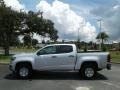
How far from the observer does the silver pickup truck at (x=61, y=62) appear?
1602cm

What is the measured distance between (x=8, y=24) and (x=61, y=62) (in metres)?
27.4

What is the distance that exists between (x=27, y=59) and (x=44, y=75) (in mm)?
2153

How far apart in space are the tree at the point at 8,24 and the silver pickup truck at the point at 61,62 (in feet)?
82.8

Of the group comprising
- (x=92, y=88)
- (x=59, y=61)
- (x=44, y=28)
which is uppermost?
(x=44, y=28)

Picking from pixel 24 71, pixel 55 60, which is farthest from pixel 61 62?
pixel 24 71

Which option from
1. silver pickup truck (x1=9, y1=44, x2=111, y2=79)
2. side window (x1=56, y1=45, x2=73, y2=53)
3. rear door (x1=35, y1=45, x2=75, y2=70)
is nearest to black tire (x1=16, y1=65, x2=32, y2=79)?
silver pickup truck (x1=9, y1=44, x2=111, y2=79)

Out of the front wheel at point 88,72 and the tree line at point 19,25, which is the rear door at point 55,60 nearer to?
the front wheel at point 88,72

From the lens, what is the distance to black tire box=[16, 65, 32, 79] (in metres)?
16.2

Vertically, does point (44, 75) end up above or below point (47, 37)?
below

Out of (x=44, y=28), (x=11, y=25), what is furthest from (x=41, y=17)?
(x=11, y=25)

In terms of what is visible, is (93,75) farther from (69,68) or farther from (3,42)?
(3,42)

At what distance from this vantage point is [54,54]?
52.9 ft

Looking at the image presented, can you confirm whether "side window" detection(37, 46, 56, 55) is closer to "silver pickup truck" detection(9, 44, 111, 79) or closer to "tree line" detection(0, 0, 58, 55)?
"silver pickup truck" detection(9, 44, 111, 79)

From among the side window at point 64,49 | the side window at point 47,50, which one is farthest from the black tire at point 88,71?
the side window at point 47,50
